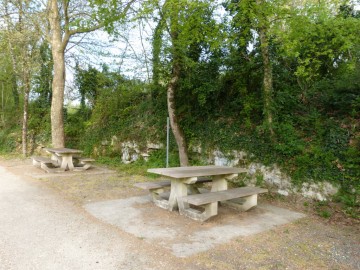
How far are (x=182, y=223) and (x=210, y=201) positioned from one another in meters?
0.56

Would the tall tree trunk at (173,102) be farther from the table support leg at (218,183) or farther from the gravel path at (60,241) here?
the gravel path at (60,241)

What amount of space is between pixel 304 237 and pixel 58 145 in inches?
359

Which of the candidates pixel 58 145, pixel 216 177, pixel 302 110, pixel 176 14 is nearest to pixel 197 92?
pixel 176 14

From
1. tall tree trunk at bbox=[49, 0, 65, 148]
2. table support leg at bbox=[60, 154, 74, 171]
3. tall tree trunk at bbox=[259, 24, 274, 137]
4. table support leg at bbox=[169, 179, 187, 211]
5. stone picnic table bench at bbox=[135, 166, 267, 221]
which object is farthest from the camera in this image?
tall tree trunk at bbox=[49, 0, 65, 148]

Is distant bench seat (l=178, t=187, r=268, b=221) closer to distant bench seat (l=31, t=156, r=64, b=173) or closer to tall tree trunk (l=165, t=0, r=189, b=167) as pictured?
tall tree trunk (l=165, t=0, r=189, b=167)

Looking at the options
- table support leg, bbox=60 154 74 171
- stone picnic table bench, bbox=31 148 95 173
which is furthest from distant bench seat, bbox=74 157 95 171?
table support leg, bbox=60 154 74 171

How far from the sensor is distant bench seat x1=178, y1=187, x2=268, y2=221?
13.7 ft

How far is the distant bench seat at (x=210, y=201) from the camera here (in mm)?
4188

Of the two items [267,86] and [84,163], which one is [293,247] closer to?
[267,86]

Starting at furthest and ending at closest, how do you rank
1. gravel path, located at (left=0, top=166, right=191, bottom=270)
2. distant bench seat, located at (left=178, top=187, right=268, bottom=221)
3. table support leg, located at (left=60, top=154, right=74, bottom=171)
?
table support leg, located at (left=60, top=154, right=74, bottom=171) < distant bench seat, located at (left=178, top=187, right=268, bottom=221) < gravel path, located at (left=0, top=166, right=191, bottom=270)

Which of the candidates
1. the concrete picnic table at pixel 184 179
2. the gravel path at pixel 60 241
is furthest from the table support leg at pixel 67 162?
the concrete picnic table at pixel 184 179

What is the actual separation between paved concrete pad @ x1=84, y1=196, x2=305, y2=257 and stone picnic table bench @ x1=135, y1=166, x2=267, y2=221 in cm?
14

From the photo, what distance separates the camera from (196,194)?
4.75 m

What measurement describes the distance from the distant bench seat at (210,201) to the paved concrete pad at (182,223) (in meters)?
0.11
